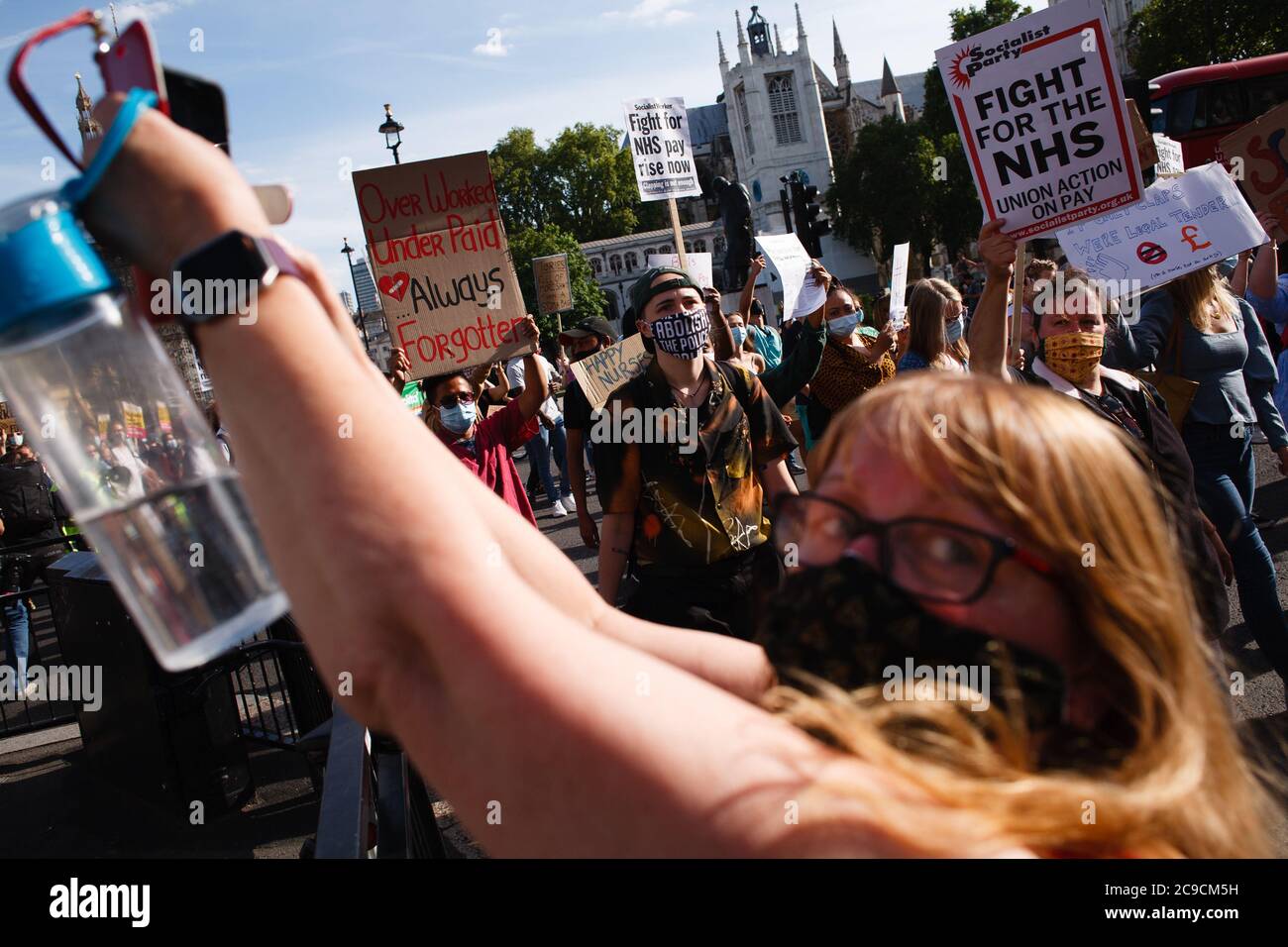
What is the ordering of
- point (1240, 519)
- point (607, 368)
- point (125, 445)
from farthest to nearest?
point (607, 368), point (1240, 519), point (125, 445)

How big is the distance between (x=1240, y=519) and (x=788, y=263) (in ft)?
14.0

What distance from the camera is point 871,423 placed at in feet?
3.98

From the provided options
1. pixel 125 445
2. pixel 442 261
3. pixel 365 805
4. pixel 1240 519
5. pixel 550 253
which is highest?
pixel 550 253

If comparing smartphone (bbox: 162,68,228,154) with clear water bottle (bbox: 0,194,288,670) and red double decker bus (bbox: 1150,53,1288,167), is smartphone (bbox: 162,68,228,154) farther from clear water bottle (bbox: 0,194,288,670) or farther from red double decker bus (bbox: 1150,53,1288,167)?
red double decker bus (bbox: 1150,53,1288,167)

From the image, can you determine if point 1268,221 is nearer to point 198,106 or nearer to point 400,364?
point 400,364

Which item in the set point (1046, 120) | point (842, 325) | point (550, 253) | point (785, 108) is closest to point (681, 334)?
point (1046, 120)

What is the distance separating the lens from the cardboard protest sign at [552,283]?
11906mm

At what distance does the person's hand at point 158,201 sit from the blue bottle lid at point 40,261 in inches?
0.8

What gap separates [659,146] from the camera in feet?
28.6
